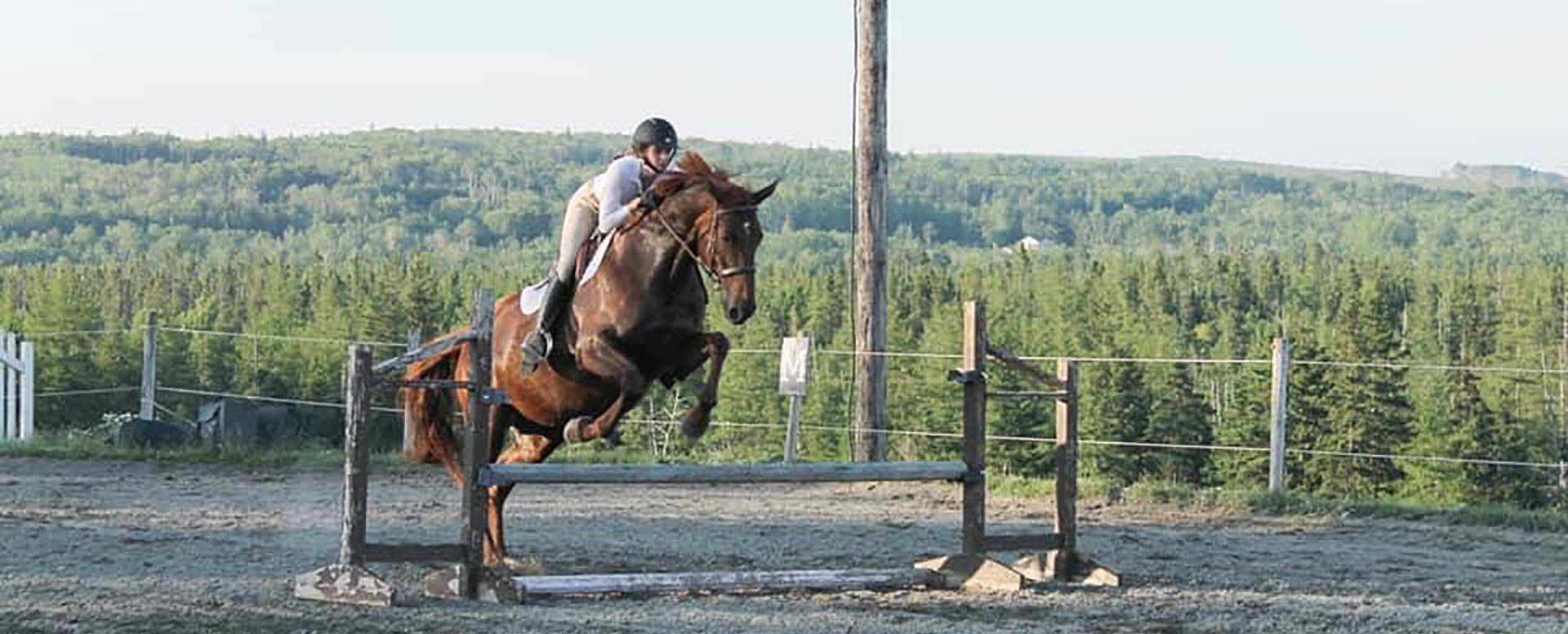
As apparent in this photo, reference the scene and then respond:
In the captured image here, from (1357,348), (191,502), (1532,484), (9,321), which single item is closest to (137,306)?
(9,321)

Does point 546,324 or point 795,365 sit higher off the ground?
point 546,324

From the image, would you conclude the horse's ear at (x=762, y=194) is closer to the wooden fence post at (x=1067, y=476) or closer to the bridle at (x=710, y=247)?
the bridle at (x=710, y=247)

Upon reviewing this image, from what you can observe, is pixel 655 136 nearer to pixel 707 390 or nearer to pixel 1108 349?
pixel 707 390

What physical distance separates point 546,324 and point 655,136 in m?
1.14

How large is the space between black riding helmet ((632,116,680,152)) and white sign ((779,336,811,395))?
937 cm

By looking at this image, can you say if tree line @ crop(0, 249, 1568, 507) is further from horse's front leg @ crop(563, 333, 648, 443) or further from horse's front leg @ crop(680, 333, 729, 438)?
horse's front leg @ crop(680, 333, 729, 438)

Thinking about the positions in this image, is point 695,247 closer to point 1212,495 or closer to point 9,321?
point 1212,495

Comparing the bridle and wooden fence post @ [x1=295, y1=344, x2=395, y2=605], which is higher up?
the bridle

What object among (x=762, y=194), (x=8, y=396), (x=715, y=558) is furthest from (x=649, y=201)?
(x=8, y=396)

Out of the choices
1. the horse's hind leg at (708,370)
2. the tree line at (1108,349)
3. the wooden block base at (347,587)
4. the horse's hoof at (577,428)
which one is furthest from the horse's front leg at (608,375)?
the tree line at (1108,349)

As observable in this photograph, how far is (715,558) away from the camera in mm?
12008

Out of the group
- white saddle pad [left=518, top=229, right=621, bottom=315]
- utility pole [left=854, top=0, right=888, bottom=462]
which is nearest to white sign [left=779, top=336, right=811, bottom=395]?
utility pole [left=854, top=0, right=888, bottom=462]

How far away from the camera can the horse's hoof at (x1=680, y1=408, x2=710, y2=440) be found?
31.0 ft

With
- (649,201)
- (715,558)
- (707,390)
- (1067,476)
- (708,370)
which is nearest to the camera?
(708,370)
